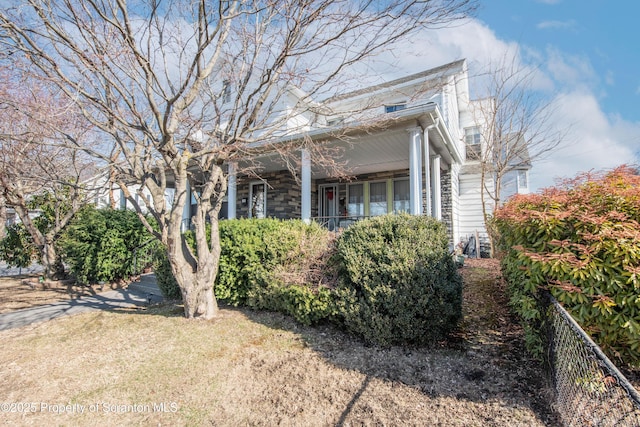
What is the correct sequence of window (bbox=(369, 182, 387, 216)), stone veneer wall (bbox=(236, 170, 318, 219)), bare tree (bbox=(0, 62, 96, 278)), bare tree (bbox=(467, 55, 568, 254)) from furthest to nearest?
stone veneer wall (bbox=(236, 170, 318, 219)), window (bbox=(369, 182, 387, 216)), bare tree (bbox=(467, 55, 568, 254)), bare tree (bbox=(0, 62, 96, 278))

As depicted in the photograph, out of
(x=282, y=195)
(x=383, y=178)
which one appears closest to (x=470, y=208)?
(x=383, y=178)

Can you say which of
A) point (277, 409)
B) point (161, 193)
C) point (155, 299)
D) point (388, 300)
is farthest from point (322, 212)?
point (277, 409)

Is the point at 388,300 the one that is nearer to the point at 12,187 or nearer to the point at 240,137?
the point at 240,137

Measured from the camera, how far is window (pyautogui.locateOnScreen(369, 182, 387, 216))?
36.1ft

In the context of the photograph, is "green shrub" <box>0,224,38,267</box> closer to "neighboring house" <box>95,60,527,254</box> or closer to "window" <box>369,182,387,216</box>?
"neighboring house" <box>95,60,527,254</box>

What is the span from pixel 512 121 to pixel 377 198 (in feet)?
17.1

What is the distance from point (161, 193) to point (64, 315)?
3.04 meters

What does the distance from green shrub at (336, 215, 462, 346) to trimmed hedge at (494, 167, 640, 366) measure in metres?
0.82

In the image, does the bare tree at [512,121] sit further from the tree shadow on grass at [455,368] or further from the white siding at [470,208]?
the tree shadow on grass at [455,368]

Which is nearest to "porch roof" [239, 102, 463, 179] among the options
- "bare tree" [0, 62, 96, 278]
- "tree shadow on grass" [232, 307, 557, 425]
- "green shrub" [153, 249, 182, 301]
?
"green shrub" [153, 249, 182, 301]

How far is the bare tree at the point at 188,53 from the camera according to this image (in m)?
3.72

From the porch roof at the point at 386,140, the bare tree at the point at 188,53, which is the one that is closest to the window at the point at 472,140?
the porch roof at the point at 386,140

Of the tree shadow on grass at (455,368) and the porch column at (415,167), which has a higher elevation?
the porch column at (415,167)

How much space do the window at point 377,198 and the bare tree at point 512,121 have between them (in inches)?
130
